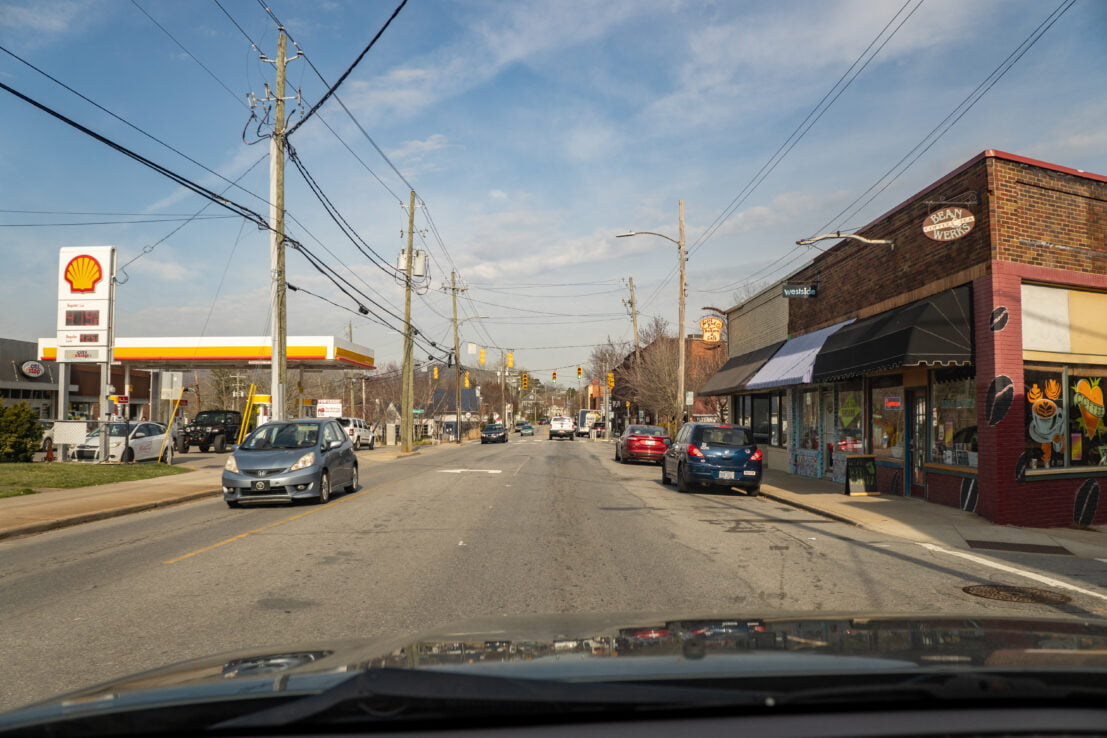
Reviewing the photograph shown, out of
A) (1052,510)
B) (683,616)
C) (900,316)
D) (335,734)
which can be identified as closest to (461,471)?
(900,316)

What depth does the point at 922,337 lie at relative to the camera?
13.5 metres

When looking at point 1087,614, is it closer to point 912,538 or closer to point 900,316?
point 912,538

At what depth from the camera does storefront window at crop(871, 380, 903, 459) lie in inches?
656

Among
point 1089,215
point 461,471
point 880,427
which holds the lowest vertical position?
point 461,471

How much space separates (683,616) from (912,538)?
909 cm

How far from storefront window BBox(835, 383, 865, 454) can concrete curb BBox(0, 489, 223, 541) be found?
48.9 ft

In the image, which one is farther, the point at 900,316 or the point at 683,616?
the point at 900,316

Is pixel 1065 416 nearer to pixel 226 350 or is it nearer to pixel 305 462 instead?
pixel 305 462

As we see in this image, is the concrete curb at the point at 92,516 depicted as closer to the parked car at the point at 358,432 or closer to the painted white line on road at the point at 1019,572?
the painted white line on road at the point at 1019,572

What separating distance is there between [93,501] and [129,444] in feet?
36.1

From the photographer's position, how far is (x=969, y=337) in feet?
44.2

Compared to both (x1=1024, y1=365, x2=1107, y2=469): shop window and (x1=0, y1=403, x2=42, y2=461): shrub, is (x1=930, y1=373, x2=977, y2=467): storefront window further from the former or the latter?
(x1=0, y1=403, x2=42, y2=461): shrub

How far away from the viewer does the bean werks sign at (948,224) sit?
1374 cm

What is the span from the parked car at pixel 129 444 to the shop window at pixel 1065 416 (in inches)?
887
